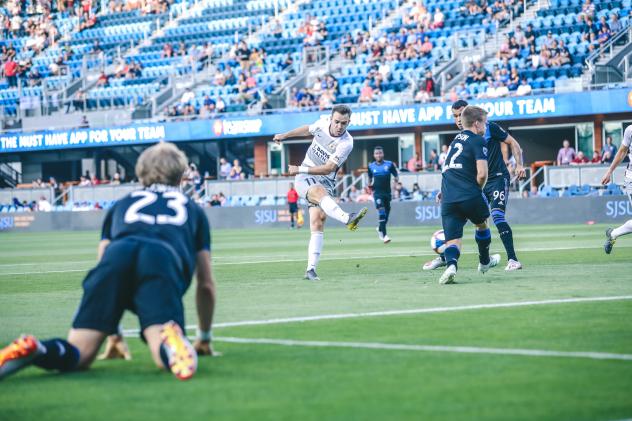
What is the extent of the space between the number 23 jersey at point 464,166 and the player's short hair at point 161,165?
20.8 feet

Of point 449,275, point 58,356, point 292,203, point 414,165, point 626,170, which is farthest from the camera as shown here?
point 414,165

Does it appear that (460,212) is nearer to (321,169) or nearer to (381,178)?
(321,169)

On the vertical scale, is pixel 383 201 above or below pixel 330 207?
below

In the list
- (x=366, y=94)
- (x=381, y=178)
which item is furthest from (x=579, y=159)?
(x=381, y=178)

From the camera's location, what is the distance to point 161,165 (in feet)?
23.8

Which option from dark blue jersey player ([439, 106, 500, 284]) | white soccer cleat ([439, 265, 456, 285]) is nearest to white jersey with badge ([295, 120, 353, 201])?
dark blue jersey player ([439, 106, 500, 284])

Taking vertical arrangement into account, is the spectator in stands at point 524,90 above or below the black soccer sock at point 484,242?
above

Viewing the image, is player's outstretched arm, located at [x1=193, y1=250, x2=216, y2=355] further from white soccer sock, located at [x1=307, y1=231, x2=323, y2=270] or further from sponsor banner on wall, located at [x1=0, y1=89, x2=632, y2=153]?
sponsor banner on wall, located at [x1=0, y1=89, x2=632, y2=153]

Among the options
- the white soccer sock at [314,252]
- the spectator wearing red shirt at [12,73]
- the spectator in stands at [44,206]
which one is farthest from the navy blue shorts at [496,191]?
the spectator wearing red shirt at [12,73]

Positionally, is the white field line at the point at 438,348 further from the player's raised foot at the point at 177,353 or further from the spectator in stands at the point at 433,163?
the spectator in stands at the point at 433,163

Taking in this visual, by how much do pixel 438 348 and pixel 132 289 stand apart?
2108 mm

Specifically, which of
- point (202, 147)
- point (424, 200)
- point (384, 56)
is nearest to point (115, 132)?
point (202, 147)

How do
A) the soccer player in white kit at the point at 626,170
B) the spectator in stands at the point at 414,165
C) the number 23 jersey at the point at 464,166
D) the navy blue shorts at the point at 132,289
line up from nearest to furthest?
1. the navy blue shorts at the point at 132,289
2. the number 23 jersey at the point at 464,166
3. the soccer player in white kit at the point at 626,170
4. the spectator in stands at the point at 414,165

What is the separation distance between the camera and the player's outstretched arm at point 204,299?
7.23 meters
